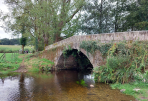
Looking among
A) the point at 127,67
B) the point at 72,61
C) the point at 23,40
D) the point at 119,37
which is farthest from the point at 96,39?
the point at 23,40

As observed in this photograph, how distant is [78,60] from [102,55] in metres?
8.38

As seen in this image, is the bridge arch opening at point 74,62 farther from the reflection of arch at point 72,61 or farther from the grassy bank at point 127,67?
the grassy bank at point 127,67

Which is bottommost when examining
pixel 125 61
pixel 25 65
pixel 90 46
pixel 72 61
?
pixel 25 65

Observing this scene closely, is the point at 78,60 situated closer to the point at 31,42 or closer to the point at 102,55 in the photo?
the point at 102,55

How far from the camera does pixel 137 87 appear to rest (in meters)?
7.03

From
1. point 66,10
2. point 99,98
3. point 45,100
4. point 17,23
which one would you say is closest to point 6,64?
point 17,23

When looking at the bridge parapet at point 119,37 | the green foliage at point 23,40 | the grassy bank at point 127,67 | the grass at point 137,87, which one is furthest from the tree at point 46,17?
the grass at point 137,87

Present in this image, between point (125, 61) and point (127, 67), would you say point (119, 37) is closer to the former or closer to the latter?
point (125, 61)

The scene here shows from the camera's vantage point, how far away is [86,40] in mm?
10969

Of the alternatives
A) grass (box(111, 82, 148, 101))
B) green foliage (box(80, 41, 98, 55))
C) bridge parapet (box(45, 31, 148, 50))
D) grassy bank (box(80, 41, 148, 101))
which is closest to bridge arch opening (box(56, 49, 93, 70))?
bridge parapet (box(45, 31, 148, 50))

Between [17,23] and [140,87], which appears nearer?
[140,87]

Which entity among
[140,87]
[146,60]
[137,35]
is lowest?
[140,87]

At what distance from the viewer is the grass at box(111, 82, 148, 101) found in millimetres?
6125

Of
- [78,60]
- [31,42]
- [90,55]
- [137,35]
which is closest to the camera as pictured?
[137,35]
